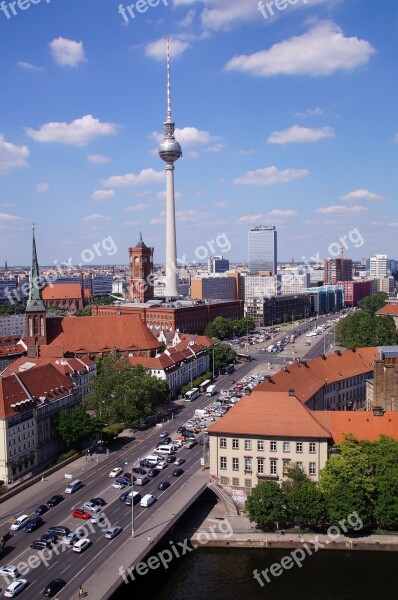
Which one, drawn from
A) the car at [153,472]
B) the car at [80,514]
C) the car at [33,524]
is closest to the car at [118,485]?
the car at [153,472]

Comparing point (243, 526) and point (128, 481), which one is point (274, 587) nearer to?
point (243, 526)

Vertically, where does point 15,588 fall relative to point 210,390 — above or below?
below

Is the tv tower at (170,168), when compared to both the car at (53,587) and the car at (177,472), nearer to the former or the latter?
the car at (177,472)

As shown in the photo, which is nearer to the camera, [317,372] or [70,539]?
[70,539]

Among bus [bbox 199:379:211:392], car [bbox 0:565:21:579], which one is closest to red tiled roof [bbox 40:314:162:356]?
bus [bbox 199:379:211:392]

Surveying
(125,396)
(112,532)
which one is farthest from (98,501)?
(125,396)

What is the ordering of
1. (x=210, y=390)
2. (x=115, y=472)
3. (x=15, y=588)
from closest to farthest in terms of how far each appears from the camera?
(x=15, y=588) → (x=115, y=472) → (x=210, y=390)

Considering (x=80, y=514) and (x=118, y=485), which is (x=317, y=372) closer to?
(x=118, y=485)
